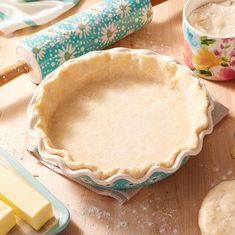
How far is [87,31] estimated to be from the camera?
156 cm

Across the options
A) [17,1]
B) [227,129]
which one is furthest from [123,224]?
[17,1]

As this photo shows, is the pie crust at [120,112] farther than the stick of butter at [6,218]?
Yes

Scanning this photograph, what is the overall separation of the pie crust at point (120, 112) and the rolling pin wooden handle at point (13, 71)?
0.20 metres

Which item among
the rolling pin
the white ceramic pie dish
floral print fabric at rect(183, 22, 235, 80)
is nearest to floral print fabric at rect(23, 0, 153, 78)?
the rolling pin

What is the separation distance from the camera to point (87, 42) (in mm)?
1564

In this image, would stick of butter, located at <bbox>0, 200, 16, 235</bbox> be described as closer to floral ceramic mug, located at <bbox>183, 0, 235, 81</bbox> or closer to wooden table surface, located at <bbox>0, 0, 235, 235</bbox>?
wooden table surface, located at <bbox>0, 0, 235, 235</bbox>

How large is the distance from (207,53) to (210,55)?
1 centimetres

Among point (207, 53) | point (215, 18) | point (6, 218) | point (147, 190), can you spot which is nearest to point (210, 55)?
point (207, 53)

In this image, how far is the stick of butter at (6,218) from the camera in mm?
1077

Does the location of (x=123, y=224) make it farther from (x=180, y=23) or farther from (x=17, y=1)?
(x=17, y=1)

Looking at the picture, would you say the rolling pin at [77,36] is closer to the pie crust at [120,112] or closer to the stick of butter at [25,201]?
the pie crust at [120,112]

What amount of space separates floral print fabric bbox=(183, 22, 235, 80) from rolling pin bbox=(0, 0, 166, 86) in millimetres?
247

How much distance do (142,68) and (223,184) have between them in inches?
15.7

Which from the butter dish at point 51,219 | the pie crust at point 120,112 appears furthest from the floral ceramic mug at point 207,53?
the butter dish at point 51,219
